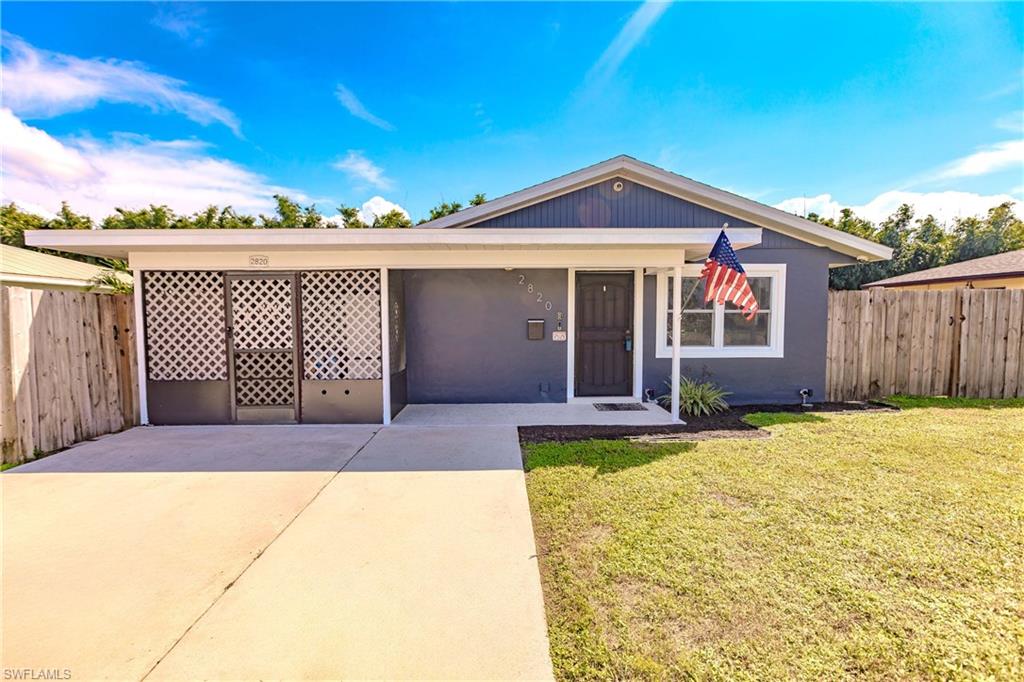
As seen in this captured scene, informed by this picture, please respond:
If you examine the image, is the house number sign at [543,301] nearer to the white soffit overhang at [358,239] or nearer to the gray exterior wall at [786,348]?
the gray exterior wall at [786,348]

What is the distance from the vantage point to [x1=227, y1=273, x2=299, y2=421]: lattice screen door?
617 centimetres

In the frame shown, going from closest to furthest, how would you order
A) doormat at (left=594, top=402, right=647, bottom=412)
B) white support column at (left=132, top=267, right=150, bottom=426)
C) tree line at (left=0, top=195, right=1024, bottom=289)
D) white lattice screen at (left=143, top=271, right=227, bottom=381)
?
white support column at (left=132, top=267, right=150, bottom=426) → white lattice screen at (left=143, top=271, right=227, bottom=381) → doormat at (left=594, top=402, right=647, bottom=412) → tree line at (left=0, top=195, right=1024, bottom=289)

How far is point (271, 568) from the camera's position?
2.74 metres

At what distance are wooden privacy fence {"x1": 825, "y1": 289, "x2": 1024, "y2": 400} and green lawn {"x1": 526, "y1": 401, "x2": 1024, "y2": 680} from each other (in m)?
3.13

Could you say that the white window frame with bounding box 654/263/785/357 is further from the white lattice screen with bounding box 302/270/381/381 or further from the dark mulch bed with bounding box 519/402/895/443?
the white lattice screen with bounding box 302/270/381/381

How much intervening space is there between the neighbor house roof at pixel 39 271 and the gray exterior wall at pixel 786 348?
1003 cm

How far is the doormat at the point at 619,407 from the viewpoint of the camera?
6.88m

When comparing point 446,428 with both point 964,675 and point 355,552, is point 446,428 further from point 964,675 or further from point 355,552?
point 964,675

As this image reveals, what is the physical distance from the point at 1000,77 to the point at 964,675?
11483 mm

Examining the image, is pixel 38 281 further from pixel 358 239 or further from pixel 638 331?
pixel 638 331

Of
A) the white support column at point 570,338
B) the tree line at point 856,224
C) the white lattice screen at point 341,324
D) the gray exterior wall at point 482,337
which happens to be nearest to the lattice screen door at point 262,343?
the white lattice screen at point 341,324

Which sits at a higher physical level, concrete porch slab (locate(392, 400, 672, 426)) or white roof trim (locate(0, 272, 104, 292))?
white roof trim (locate(0, 272, 104, 292))

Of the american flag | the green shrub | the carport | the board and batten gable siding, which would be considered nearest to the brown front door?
the green shrub

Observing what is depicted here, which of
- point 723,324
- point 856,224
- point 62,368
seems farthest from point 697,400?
point 856,224
